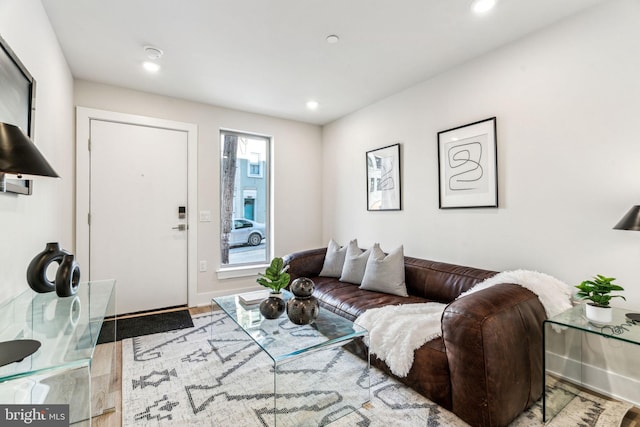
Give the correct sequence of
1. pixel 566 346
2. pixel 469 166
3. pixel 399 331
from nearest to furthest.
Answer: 1. pixel 566 346
2. pixel 399 331
3. pixel 469 166

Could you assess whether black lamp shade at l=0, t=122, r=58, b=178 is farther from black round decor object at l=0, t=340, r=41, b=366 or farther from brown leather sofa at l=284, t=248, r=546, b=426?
brown leather sofa at l=284, t=248, r=546, b=426

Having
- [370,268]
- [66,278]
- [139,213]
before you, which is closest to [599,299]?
[370,268]

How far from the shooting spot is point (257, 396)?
1.76 meters

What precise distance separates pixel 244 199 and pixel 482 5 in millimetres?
3108

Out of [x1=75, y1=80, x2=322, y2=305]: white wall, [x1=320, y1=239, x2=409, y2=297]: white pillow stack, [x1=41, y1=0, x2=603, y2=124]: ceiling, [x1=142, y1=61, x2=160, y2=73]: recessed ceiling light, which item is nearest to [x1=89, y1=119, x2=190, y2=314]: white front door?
[x1=75, y1=80, x2=322, y2=305]: white wall

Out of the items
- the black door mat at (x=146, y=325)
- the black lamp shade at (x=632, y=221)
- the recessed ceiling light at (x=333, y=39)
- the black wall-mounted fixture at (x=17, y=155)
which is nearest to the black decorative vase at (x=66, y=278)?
the black wall-mounted fixture at (x=17, y=155)

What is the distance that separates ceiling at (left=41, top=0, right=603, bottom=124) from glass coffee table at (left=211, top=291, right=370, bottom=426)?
2.02 meters

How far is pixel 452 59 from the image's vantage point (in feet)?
8.36

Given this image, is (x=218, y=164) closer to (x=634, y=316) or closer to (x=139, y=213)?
(x=139, y=213)

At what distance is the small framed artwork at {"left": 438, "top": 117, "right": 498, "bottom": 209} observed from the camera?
239 cm

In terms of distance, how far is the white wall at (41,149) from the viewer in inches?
56.7

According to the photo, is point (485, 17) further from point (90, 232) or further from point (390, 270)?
point (90, 232)

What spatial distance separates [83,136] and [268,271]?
2.48 m

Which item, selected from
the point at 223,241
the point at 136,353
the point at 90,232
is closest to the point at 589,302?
the point at 136,353
